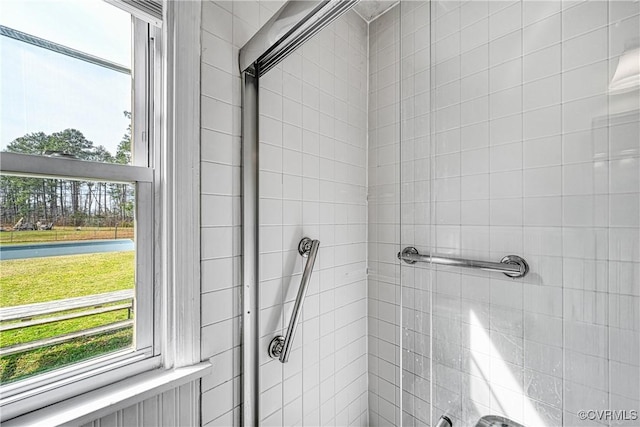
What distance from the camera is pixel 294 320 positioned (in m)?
0.93

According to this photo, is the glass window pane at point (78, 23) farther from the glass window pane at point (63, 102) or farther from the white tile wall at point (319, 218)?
the white tile wall at point (319, 218)

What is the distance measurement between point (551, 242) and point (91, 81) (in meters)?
1.33

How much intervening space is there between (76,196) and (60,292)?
0.80 ft

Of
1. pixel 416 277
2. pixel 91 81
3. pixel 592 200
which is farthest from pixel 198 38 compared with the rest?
pixel 592 200

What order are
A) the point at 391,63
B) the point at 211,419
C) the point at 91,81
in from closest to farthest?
1. the point at 91,81
2. the point at 211,419
3. the point at 391,63

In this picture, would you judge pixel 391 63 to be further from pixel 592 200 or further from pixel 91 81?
pixel 91 81

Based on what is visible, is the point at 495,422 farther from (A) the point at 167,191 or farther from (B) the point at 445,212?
(A) the point at 167,191

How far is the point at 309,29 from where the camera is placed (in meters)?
0.73

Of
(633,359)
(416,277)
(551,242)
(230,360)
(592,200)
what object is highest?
(592,200)

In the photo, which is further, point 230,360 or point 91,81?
point 230,360

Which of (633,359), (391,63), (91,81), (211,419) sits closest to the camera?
(633,359)
